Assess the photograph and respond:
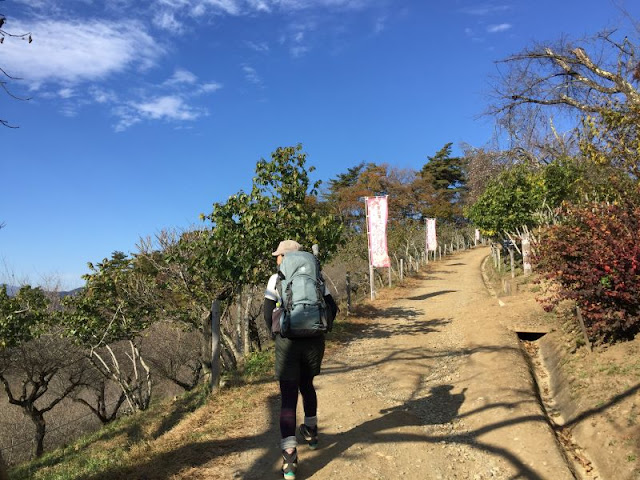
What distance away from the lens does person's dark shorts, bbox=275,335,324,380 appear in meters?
3.76

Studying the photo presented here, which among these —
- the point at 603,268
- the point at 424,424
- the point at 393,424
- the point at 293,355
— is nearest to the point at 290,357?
the point at 293,355

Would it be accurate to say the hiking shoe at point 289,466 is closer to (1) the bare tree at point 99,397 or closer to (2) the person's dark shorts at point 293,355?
(2) the person's dark shorts at point 293,355

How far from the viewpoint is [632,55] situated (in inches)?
351

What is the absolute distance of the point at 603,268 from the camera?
246 inches

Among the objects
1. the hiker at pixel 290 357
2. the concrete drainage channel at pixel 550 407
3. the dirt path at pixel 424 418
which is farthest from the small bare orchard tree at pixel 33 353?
the concrete drainage channel at pixel 550 407

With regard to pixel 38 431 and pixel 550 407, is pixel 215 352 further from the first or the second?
pixel 38 431

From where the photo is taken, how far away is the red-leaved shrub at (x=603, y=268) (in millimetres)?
5945

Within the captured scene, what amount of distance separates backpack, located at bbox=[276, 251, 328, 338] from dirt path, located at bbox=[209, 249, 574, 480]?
1.30 m

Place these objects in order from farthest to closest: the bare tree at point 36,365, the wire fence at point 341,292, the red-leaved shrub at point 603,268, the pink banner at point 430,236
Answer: the pink banner at point 430,236 < the wire fence at point 341,292 < the bare tree at point 36,365 < the red-leaved shrub at point 603,268

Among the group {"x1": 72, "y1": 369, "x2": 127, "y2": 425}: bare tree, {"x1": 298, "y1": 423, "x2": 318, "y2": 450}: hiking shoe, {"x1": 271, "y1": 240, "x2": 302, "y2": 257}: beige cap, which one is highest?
{"x1": 271, "y1": 240, "x2": 302, "y2": 257}: beige cap

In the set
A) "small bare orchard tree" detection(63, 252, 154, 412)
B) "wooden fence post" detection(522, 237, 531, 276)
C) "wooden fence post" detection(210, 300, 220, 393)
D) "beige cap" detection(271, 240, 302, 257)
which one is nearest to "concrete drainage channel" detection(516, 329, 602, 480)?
"beige cap" detection(271, 240, 302, 257)

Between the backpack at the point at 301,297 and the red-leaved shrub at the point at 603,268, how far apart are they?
4589mm

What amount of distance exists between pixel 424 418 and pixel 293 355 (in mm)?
2399

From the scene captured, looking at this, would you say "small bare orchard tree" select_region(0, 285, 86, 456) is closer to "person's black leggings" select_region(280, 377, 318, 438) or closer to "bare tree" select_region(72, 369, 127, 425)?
"bare tree" select_region(72, 369, 127, 425)
